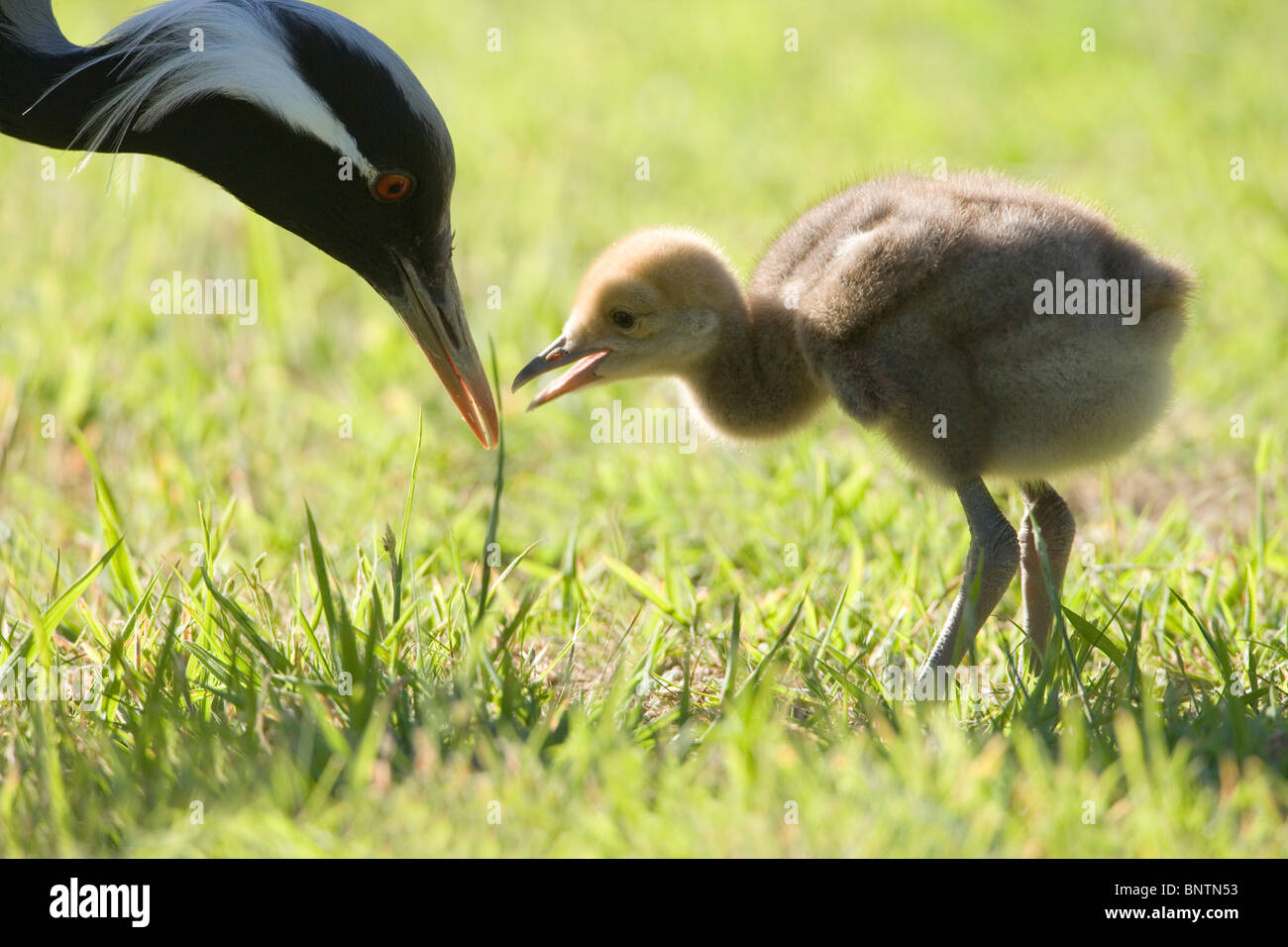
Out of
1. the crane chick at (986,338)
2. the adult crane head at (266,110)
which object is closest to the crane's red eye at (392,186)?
the adult crane head at (266,110)

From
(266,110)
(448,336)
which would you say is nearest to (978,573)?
(448,336)

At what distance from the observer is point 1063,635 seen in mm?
3590

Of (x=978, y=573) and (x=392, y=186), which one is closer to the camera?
(x=978, y=573)

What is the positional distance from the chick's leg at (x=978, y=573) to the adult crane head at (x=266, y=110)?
5.62 feet

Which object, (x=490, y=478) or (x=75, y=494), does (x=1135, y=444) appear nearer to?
(x=490, y=478)

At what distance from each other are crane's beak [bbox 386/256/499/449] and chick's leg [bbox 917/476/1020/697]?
4.68 ft

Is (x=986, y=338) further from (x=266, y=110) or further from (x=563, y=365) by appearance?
(x=266, y=110)

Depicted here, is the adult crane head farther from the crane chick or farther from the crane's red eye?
the crane chick

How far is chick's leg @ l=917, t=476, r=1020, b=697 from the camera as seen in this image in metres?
3.72

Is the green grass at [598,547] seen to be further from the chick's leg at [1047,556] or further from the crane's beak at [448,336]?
the crane's beak at [448,336]

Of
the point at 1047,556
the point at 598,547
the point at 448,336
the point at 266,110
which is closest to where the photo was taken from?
the point at 266,110

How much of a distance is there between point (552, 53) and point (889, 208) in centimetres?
752

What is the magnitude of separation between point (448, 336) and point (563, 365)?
36 cm

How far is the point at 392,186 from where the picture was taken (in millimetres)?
4023
